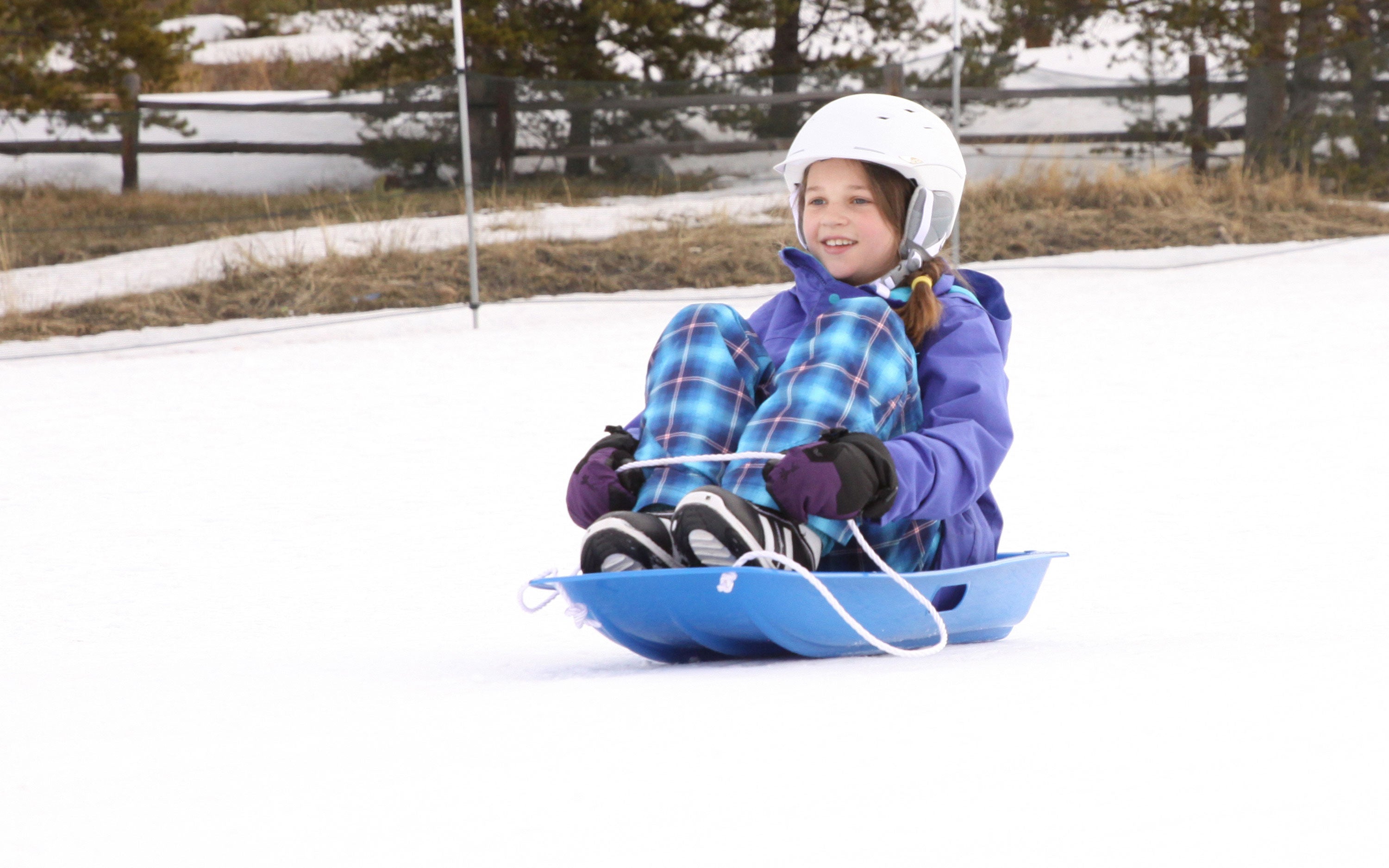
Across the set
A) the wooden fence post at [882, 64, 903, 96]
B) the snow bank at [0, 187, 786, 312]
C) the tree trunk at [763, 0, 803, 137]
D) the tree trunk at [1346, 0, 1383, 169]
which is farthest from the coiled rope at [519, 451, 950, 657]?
the tree trunk at [763, 0, 803, 137]

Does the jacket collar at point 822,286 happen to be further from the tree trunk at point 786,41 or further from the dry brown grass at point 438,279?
the tree trunk at point 786,41

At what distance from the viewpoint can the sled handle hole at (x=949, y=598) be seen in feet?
5.94

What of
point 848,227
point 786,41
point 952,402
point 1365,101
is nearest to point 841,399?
point 952,402

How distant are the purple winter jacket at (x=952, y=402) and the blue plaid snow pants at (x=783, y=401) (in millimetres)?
50

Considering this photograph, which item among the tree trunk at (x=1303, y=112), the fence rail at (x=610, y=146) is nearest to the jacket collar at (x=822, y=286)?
the fence rail at (x=610, y=146)

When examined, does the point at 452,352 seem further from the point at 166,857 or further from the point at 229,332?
the point at 166,857

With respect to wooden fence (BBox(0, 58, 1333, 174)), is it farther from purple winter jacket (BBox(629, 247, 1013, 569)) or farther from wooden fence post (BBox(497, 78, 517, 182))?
purple winter jacket (BBox(629, 247, 1013, 569))

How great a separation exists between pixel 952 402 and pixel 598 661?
0.60 metres

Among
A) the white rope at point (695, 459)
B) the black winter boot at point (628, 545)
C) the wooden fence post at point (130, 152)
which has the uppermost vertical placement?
the wooden fence post at point (130, 152)

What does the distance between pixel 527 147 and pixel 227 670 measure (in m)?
6.27

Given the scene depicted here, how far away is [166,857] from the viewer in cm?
95

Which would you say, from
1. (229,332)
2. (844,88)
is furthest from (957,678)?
(844,88)

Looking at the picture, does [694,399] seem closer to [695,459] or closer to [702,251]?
[695,459]

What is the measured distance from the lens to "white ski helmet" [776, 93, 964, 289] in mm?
1979
